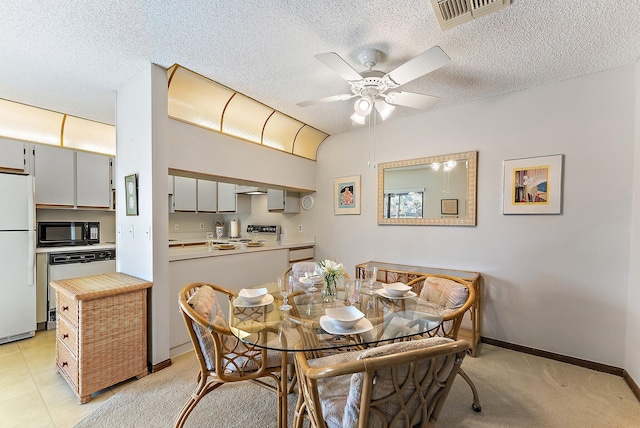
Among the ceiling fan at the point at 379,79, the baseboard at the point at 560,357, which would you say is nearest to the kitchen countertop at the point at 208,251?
the ceiling fan at the point at 379,79

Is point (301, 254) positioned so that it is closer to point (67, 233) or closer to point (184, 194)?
point (184, 194)

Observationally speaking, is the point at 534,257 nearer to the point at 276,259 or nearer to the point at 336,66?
the point at 336,66

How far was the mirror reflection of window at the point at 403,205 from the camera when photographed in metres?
3.23

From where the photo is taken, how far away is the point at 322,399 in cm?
124

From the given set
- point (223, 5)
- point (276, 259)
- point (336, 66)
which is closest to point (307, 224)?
point (276, 259)

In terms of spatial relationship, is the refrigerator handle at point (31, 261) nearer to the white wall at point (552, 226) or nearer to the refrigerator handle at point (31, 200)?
the refrigerator handle at point (31, 200)

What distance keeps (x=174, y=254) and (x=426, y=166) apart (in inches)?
111

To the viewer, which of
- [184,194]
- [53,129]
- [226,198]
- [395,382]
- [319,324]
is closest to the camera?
[395,382]

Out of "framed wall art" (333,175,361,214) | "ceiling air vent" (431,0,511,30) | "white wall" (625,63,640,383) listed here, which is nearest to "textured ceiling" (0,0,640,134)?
"ceiling air vent" (431,0,511,30)

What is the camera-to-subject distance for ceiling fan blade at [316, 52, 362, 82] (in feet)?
5.31

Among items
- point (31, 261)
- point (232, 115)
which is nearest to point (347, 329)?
point (232, 115)

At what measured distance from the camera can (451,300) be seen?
6.48 feet

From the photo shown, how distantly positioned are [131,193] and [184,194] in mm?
2210

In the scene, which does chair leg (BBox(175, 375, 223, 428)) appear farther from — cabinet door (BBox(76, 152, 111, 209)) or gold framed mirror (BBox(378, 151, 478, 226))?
cabinet door (BBox(76, 152, 111, 209))
